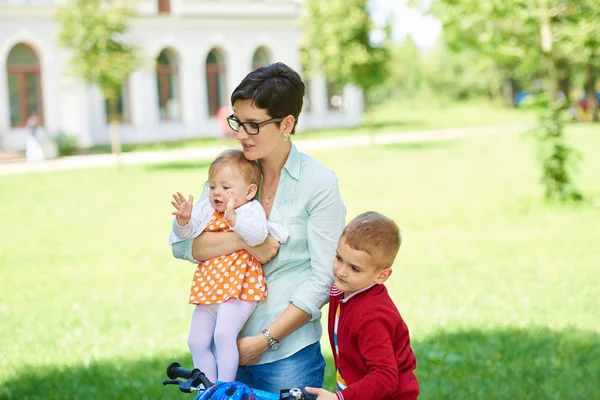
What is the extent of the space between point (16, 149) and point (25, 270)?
24780 mm

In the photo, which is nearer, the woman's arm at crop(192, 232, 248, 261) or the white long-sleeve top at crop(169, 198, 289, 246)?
the white long-sleeve top at crop(169, 198, 289, 246)

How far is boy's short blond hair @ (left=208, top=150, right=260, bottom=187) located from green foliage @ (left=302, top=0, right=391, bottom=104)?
2634cm

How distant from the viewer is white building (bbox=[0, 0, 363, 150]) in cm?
3509

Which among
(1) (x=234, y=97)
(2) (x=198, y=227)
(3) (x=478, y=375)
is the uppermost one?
(1) (x=234, y=97)

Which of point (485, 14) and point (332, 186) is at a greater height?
point (485, 14)

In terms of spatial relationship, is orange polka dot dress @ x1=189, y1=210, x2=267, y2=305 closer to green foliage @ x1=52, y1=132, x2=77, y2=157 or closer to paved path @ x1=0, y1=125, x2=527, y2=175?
paved path @ x1=0, y1=125, x2=527, y2=175

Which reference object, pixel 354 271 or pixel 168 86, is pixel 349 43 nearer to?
pixel 168 86

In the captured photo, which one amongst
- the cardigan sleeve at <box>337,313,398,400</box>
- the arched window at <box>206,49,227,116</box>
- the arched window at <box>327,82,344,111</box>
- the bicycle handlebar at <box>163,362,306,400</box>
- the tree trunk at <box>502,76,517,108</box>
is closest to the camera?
the bicycle handlebar at <box>163,362,306,400</box>

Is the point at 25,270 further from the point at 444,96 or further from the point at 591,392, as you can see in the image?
the point at 444,96

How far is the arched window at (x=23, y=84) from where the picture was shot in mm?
35031

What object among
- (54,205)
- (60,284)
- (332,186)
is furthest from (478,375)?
(54,205)

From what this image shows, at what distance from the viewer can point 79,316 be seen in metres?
8.41

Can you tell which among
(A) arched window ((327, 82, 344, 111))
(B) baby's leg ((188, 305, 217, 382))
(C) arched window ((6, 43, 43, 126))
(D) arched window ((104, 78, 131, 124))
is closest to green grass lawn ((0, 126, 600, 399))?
(B) baby's leg ((188, 305, 217, 382))

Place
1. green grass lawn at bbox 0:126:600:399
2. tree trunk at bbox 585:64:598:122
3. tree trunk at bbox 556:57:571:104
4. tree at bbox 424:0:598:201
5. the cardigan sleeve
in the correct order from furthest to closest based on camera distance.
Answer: tree trunk at bbox 585:64:598:122 → tree trunk at bbox 556:57:571:104 → tree at bbox 424:0:598:201 → green grass lawn at bbox 0:126:600:399 → the cardigan sleeve
